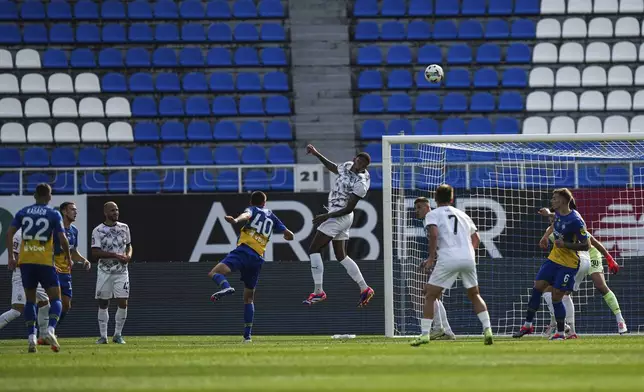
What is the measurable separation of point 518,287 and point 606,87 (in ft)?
29.7

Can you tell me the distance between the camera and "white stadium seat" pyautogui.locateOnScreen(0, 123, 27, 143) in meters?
25.6

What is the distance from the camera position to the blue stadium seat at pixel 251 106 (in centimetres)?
2609

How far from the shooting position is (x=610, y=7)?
1113 inches

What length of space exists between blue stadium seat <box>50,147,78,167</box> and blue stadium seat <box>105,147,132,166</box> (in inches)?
29.2

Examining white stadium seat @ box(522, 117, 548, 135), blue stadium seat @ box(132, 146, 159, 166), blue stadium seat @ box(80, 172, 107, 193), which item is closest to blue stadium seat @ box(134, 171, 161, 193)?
blue stadium seat @ box(80, 172, 107, 193)

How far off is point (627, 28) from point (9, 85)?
49.2 feet

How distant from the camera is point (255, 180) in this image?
22125mm

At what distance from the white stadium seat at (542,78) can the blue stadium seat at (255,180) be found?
824cm

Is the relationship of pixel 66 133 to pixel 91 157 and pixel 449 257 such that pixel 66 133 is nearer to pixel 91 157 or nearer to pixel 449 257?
pixel 91 157

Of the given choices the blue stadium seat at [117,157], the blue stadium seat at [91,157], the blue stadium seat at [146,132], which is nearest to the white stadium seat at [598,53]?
the blue stadium seat at [146,132]

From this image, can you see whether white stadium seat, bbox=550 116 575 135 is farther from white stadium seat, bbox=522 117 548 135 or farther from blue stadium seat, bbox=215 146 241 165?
blue stadium seat, bbox=215 146 241 165

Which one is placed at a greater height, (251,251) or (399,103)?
(399,103)

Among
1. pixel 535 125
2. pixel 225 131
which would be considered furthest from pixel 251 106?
pixel 535 125

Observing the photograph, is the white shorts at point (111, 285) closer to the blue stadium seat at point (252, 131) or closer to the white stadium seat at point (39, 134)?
the blue stadium seat at point (252, 131)
